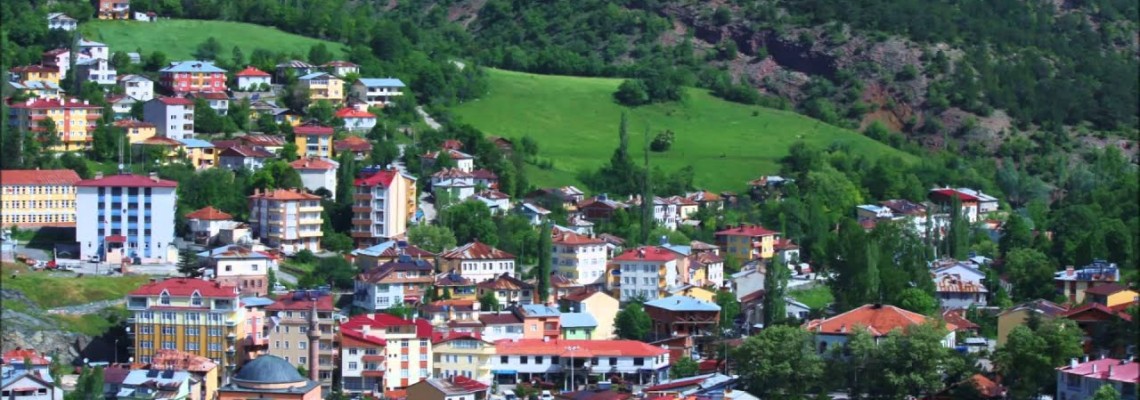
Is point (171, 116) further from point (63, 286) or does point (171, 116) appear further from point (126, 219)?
point (63, 286)

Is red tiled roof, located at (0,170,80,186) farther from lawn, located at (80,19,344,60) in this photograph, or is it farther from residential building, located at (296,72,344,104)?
lawn, located at (80,19,344,60)

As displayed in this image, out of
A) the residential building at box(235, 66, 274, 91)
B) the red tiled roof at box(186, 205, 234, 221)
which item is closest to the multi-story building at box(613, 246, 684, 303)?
the red tiled roof at box(186, 205, 234, 221)

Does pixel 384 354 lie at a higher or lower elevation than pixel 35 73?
lower

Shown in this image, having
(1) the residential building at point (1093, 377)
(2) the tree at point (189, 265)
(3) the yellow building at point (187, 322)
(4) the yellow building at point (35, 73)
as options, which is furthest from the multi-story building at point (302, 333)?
(4) the yellow building at point (35, 73)

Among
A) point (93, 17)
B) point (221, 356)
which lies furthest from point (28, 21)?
point (221, 356)

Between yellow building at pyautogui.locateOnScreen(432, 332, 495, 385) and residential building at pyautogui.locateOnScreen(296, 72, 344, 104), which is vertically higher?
residential building at pyautogui.locateOnScreen(296, 72, 344, 104)

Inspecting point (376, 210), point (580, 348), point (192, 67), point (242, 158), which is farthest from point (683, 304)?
point (192, 67)

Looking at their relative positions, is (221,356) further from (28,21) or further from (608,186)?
(28,21)
